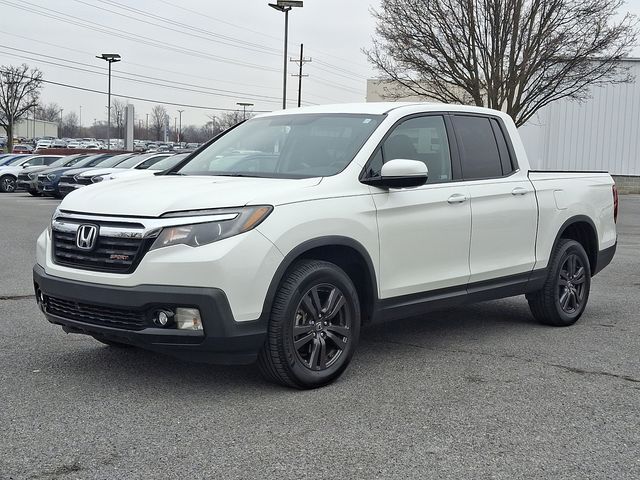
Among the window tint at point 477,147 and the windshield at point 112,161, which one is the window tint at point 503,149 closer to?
Answer: the window tint at point 477,147

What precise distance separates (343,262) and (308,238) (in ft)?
1.73

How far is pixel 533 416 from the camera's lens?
15.1 feet

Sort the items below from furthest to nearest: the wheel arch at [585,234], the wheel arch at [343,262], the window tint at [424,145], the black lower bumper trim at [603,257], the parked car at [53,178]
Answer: the parked car at [53,178] < the black lower bumper trim at [603,257] < the wheel arch at [585,234] < the window tint at [424,145] < the wheel arch at [343,262]

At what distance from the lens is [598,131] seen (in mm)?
37781

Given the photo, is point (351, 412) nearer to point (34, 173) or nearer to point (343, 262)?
point (343, 262)

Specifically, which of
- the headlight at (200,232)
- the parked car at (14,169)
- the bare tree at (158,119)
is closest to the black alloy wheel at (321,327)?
the headlight at (200,232)

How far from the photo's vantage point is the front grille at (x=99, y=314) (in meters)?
4.66

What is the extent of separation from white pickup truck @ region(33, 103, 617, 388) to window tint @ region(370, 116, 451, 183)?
0.6 inches

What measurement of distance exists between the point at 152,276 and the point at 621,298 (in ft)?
19.3

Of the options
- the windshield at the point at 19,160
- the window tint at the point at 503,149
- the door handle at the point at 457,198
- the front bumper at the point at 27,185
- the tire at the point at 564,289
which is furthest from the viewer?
the windshield at the point at 19,160

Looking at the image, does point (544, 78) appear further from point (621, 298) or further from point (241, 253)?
point (241, 253)

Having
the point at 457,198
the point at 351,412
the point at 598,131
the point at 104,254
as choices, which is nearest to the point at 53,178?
the point at 457,198

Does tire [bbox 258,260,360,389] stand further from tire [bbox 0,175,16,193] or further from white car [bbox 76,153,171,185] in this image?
tire [bbox 0,175,16,193]

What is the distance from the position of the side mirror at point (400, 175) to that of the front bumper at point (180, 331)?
132cm
